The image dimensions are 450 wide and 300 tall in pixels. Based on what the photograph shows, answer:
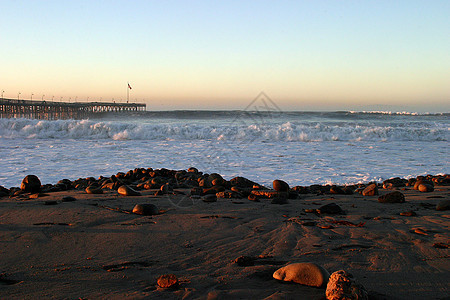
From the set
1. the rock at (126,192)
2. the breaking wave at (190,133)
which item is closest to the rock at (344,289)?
the rock at (126,192)

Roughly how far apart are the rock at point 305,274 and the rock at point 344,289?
0.18 meters

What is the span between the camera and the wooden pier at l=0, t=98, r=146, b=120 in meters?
42.8

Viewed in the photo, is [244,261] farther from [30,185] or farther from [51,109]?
[51,109]

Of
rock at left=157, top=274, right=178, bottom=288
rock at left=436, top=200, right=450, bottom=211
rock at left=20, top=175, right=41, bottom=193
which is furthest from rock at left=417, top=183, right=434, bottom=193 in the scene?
rock at left=20, top=175, right=41, bottom=193

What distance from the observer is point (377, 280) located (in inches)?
105

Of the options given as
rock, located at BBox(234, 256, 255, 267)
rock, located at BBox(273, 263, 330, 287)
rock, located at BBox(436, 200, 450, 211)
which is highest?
rock, located at BBox(273, 263, 330, 287)

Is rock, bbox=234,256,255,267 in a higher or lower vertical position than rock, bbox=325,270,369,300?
lower

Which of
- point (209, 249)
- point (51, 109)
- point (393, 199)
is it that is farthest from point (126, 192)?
point (51, 109)

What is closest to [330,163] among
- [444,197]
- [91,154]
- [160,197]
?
[444,197]

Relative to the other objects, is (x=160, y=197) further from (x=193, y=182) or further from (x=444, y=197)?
(x=444, y=197)

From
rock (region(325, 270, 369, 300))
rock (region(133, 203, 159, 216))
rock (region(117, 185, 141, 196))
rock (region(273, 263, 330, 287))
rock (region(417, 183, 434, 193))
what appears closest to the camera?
rock (region(325, 270, 369, 300))

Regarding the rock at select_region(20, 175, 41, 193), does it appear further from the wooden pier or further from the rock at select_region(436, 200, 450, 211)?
the wooden pier

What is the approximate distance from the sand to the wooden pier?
42.9 meters

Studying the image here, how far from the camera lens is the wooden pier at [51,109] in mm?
42781
